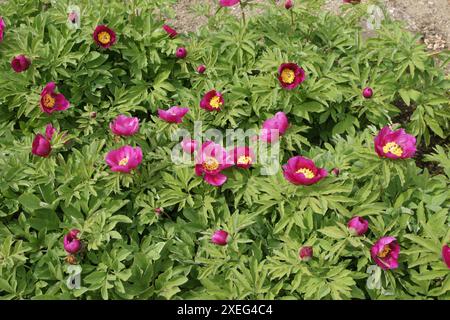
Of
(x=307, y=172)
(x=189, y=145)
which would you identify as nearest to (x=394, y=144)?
(x=307, y=172)

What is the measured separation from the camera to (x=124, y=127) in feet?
8.19

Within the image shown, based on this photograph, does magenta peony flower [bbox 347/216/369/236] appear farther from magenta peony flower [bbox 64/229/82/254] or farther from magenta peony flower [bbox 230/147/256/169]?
magenta peony flower [bbox 64/229/82/254]

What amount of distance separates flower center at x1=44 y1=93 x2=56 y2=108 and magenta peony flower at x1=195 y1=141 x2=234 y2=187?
0.77 m

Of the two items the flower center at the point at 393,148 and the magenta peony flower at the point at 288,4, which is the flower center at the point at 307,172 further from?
the magenta peony flower at the point at 288,4

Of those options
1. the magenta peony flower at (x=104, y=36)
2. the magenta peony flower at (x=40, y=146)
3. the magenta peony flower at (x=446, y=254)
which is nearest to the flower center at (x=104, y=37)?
the magenta peony flower at (x=104, y=36)

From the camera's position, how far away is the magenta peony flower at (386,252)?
214 cm

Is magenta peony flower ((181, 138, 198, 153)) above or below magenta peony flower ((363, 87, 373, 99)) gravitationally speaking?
below

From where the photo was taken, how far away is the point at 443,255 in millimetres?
2084

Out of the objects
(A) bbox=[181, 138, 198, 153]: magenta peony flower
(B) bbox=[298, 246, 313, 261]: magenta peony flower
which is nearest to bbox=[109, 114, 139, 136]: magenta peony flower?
(A) bbox=[181, 138, 198, 153]: magenta peony flower

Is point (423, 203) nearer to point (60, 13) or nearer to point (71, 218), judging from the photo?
point (71, 218)

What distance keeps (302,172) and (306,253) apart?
302 millimetres

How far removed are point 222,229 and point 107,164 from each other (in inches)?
21.3

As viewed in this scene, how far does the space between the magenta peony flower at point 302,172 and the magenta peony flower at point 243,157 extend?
0.68 ft

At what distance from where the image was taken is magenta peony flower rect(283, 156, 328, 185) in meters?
2.19
